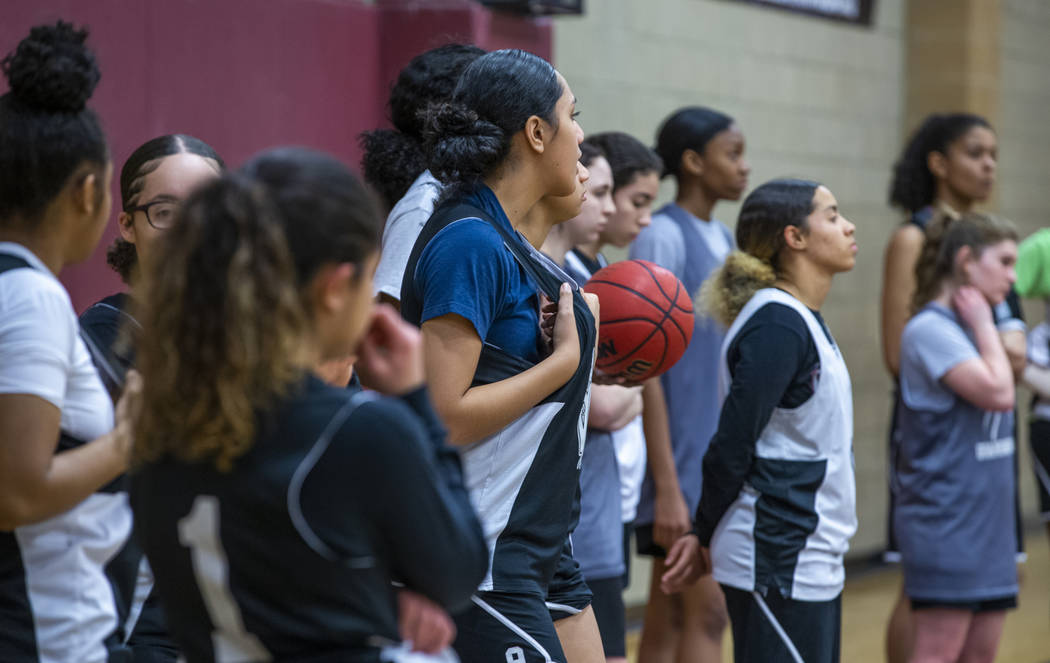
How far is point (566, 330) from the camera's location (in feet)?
7.42

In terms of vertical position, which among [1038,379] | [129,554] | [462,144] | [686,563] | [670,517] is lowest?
[670,517]

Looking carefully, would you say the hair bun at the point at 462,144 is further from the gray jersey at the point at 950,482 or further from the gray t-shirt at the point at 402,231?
the gray jersey at the point at 950,482

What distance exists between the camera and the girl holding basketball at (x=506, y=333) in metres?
2.20

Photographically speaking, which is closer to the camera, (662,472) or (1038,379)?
(662,472)

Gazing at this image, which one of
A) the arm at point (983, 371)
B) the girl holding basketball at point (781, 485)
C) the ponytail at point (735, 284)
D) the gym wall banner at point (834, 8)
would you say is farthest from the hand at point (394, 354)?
the gym wall banner at point (834, 8)

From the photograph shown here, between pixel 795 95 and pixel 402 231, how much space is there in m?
4.10

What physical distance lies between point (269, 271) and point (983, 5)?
6.54 meters

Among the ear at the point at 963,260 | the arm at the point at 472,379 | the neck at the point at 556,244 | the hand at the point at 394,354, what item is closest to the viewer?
the hand at the point at 394,354

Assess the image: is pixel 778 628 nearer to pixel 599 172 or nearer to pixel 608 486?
pixel 608 486

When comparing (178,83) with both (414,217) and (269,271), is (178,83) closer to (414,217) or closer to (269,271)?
(414,217)

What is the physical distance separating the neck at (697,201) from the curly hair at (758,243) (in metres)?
1.07

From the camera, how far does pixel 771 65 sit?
246 inches

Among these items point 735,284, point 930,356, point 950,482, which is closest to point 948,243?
→ point 930,356

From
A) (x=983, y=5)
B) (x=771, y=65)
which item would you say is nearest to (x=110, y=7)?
(x=771, y=65)
